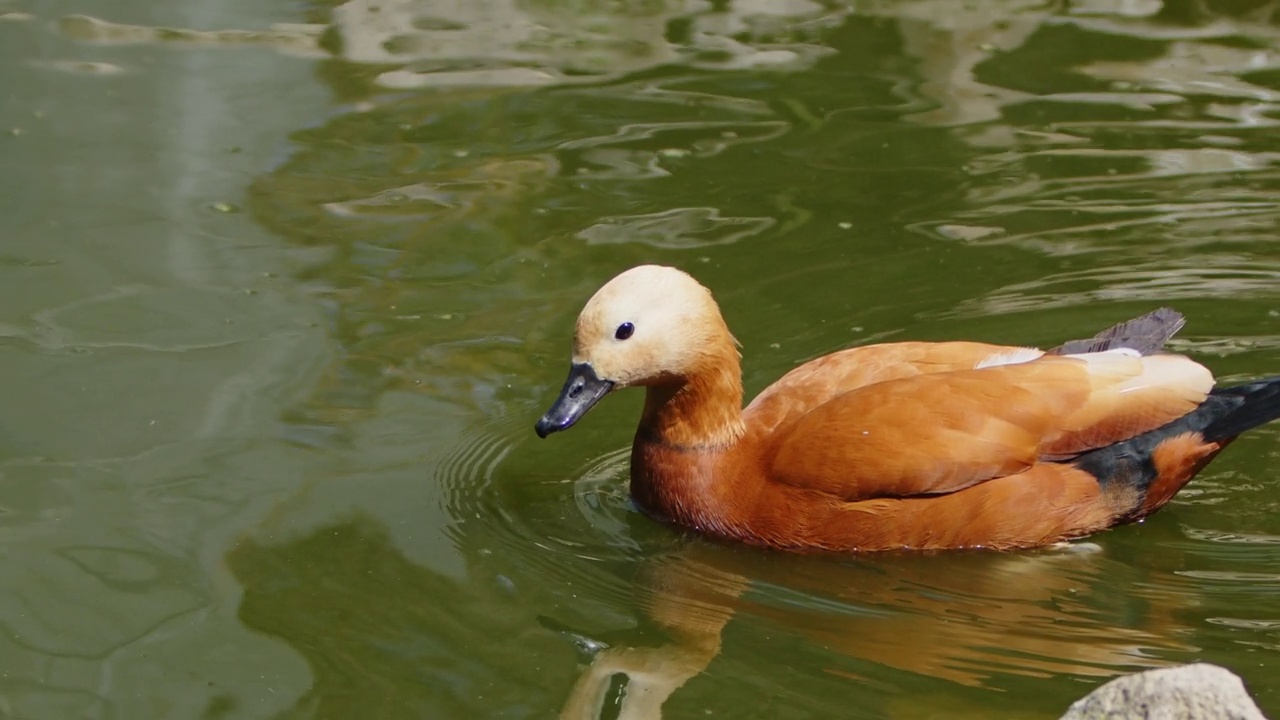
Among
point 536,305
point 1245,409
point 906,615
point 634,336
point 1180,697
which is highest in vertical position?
point 1180,697

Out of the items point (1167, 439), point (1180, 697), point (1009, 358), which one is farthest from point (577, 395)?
point (1180, 697)

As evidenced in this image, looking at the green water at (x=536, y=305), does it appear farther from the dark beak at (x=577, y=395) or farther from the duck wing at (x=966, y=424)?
the dark beak at (x=577, y=395)

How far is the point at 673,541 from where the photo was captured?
5.95 m

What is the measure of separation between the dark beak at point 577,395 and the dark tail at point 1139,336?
1685mm

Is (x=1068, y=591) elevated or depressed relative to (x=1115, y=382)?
depressed

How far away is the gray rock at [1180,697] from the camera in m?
3.61

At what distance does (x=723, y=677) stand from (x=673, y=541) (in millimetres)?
1028

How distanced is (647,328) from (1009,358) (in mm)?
1329

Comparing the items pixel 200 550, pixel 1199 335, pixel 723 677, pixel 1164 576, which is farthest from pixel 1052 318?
pixel 200 550

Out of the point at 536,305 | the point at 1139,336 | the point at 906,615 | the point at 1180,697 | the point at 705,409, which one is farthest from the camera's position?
the point at 536,305

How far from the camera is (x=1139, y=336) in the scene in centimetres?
619

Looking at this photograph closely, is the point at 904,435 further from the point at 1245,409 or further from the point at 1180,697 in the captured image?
the point at 1180,697

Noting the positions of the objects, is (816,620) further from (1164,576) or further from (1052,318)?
(1052,318)

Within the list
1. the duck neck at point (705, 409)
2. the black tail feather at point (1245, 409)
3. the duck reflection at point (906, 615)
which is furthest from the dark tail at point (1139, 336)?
the duck neck at point (705, 409)
